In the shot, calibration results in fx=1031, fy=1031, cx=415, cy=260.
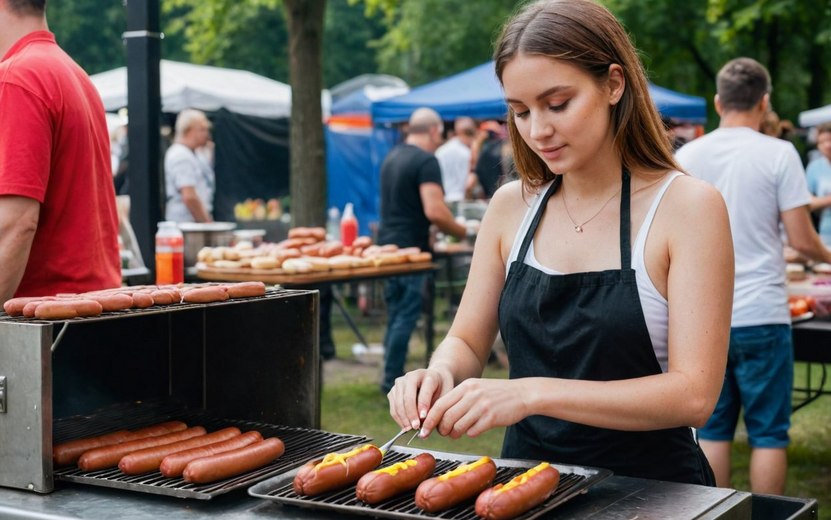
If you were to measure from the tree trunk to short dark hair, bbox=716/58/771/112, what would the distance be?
19.4 ft

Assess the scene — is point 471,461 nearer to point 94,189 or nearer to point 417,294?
point 94,189

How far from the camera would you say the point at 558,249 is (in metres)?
2.59

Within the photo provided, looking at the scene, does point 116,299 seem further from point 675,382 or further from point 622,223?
point 675,382

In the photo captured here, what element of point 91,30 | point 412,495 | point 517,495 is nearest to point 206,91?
point 412,495

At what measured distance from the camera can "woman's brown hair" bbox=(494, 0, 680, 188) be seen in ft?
7.72

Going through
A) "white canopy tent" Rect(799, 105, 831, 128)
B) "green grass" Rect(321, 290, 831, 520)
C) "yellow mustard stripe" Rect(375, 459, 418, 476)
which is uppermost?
"white canopy tent" Rect(799, 105, 831, 128)

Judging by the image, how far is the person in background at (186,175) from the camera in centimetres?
1016

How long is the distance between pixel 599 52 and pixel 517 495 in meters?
1.03

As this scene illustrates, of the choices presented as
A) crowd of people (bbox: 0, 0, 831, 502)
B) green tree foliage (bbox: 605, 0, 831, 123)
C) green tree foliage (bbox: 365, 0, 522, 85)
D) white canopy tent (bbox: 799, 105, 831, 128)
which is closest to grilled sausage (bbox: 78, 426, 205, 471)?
crowd of people (bbox: 0, 0, 831, 502)

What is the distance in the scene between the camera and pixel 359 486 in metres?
2.13

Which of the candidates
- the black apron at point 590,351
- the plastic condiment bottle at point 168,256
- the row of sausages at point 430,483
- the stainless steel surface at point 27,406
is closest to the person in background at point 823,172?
the plastic condiment bottle at point 168,256

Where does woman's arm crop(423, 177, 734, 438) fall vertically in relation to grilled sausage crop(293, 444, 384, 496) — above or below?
above

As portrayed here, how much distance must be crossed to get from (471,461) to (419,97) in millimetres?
10970

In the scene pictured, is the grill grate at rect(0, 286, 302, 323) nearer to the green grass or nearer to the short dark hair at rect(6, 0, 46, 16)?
the short dark hair at rect(6, 0, 46, 16)
